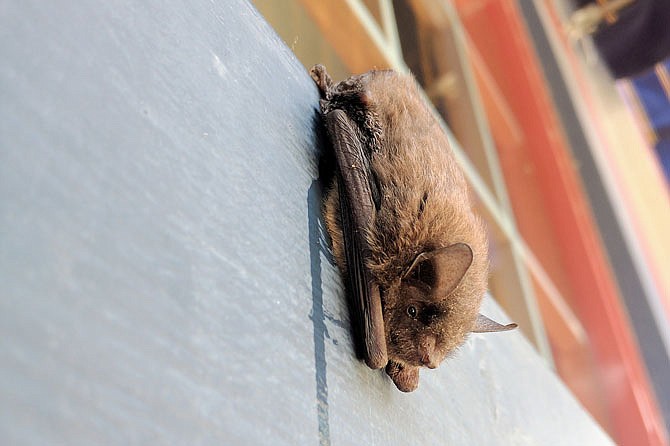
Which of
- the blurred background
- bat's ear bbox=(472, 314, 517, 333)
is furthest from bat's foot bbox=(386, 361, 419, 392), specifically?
the blurred background

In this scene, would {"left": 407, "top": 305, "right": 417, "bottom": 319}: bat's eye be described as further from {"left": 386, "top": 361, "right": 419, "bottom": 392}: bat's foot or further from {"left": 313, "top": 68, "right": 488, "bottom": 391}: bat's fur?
{"left": 386, "top": 361, "right": 419, "bottom": 392}: bat's foot

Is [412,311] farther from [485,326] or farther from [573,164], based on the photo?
[573,164]

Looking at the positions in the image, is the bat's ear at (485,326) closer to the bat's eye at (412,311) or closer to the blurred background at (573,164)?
the bat's eye at (412,311)

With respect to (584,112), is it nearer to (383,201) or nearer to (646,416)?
(646,416)

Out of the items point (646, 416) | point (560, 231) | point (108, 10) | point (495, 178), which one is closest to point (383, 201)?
point (108, 10)

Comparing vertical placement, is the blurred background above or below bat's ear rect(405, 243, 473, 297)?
below

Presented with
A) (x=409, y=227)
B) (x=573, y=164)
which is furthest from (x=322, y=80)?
(x=573, y=164)

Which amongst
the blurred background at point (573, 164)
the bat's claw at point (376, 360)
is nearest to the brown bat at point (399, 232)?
the bat's claw at point (376, 360)
